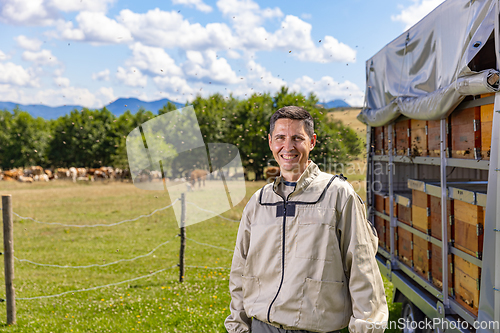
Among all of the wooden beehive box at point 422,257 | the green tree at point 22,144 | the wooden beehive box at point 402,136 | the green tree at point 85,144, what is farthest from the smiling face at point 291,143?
the green tree at point 22,144

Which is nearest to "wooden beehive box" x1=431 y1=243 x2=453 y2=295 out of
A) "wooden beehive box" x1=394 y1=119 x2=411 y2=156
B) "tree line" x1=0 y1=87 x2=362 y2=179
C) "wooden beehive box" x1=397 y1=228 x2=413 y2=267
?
"wooden beehive box" x1=397 y1=228 x2=413 y2=267

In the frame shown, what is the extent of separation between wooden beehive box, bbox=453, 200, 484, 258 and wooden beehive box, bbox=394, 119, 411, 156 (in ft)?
4.27

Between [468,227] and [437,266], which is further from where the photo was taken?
[437,266]

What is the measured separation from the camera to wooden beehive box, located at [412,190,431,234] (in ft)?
13.3

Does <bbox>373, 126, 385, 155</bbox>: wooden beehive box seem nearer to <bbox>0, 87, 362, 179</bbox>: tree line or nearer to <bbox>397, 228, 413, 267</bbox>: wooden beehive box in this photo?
<bbox>397, 228, 413, 267</bbox>: wooden beehive box

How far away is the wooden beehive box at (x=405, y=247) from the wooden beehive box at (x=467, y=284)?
1.09 m

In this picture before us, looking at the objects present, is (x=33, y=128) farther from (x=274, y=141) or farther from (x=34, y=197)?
(x=274, y=141)

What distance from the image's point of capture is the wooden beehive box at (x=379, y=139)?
565 cm

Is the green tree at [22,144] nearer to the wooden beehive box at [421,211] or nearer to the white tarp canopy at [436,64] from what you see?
the white tarp canopy at [436,64]

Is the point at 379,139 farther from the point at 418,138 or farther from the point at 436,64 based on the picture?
the point at 436,64

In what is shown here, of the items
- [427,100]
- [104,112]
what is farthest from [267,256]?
[104,112]

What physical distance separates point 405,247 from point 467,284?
5.05ft

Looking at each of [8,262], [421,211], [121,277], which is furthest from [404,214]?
[121,277]

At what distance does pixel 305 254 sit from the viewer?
2.14 m
